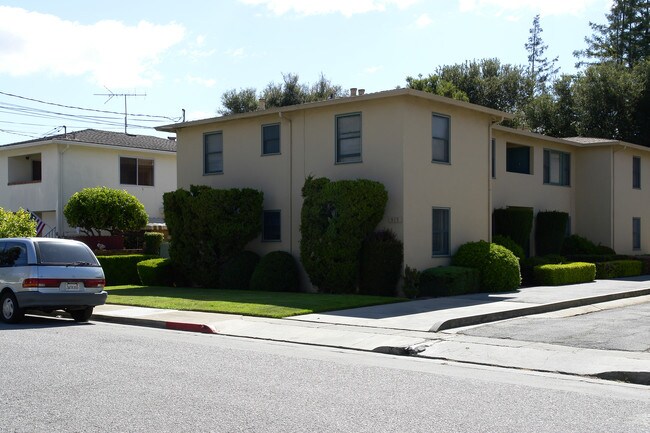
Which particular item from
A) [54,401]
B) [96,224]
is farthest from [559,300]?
[96,224]

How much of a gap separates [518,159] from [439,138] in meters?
8.65

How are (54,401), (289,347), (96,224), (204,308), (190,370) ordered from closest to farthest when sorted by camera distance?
(54,401) < (190,370) < (289,347) < (204,308) < (96,224)

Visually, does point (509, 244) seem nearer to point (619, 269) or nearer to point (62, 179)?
point (619, 269)

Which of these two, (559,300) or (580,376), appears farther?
(559,300)

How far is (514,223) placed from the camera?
26922 mm

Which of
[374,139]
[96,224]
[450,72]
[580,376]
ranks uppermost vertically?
[450,72]

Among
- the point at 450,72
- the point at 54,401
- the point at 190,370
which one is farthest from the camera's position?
the point at 450,72

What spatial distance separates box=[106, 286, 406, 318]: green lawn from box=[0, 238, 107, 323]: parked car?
2588 millimetres

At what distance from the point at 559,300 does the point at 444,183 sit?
18.5 ft

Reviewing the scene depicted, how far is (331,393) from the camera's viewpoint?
8859 millimetres

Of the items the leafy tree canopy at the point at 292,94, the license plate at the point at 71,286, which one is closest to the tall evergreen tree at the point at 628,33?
the leafy tree canopy at the point at 292,94

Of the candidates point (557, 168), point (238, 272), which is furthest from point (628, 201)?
point (238, 272)

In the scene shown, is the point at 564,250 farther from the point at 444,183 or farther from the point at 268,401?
the point at 268,401

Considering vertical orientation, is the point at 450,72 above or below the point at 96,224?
above
